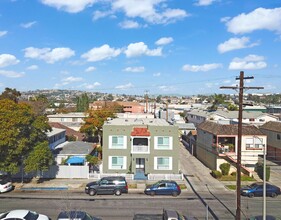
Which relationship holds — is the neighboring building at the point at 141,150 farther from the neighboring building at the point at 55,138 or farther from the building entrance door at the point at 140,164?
the neighboring building at the point at 55,138

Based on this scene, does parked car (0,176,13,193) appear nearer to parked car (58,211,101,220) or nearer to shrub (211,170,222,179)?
parked car (58,211,101,220)

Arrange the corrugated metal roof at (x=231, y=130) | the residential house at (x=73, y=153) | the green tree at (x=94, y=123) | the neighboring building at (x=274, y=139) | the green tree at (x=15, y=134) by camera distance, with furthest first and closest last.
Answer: the green tree at (x=94, y=123) < the neighboring building at (x=274, y=139) < the corrugated metal roof at (x=231, y=130) < the residential house at (x=73, y=153) < the green tree at (x=15, y=134)

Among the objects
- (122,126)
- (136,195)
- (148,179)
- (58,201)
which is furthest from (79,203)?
(122,126)

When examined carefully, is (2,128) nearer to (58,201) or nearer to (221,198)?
(58,201)

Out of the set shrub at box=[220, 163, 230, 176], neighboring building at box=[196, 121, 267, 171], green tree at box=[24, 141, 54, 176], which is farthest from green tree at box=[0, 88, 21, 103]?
shrub at box=[220, 163, 230, 176]

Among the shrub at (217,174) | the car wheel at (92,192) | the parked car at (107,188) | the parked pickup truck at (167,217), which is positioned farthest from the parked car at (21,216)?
the shrub at (217,174)
